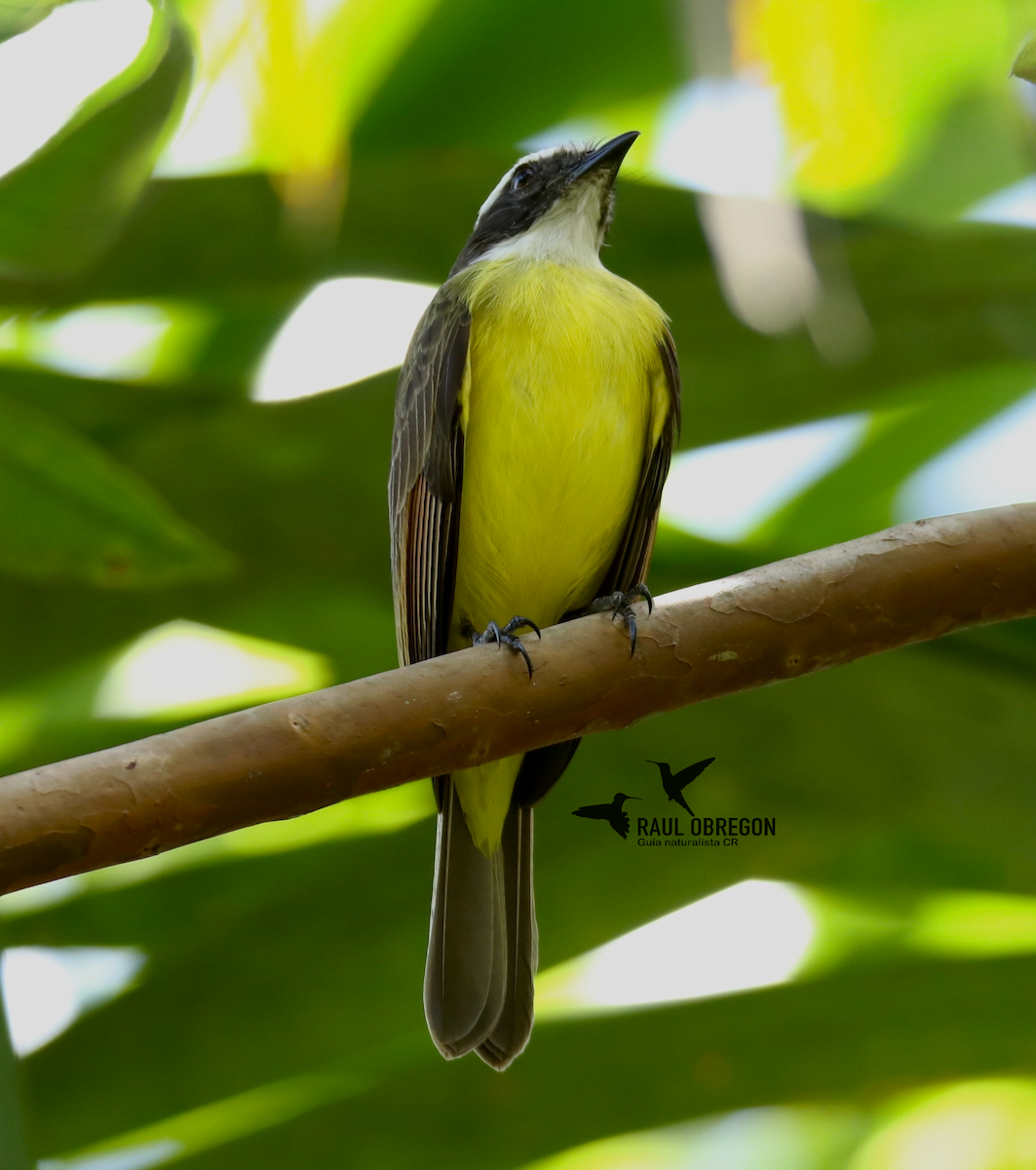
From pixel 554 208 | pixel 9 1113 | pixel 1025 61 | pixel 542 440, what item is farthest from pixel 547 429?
pixel 9 1113

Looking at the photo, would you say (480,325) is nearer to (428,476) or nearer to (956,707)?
(428,476)

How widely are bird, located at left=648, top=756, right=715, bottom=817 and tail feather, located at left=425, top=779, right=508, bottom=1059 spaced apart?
0.45m

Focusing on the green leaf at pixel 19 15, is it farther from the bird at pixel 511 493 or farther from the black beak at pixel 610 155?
the black beak at pixel 610 155

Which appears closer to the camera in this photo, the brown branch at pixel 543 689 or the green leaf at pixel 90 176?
the brown branch at pixel 543 689

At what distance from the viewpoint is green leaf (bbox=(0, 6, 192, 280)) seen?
300cm

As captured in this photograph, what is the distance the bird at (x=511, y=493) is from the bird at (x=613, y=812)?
217 millimetres

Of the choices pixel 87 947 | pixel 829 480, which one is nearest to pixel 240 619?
pixel 87 947

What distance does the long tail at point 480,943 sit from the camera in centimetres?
266

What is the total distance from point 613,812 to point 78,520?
1.52 meters

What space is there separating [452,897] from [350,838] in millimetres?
415

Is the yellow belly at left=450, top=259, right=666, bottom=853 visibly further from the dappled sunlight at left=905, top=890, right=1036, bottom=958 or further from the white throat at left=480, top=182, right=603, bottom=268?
the dappled sunlight at left=905, top=890, right=1036, bottom=958

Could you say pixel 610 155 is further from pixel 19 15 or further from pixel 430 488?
pixel 19 15

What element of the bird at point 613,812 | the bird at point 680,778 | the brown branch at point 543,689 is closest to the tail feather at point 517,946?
the bird at point 613,812

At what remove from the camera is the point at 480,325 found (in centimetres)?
306
